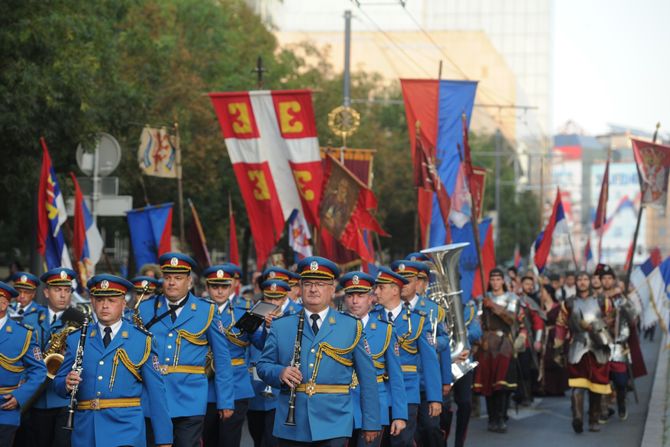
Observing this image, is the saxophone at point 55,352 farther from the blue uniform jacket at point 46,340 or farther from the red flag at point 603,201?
the red flag at point 603,201

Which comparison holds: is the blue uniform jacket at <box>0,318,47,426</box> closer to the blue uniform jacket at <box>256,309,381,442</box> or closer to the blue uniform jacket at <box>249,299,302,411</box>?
the blue uniform jacket at <box>256,309,381,442</box>

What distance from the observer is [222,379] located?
9.91 metres

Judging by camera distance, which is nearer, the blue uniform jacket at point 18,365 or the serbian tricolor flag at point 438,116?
the blue uniform jacket at point 18,365

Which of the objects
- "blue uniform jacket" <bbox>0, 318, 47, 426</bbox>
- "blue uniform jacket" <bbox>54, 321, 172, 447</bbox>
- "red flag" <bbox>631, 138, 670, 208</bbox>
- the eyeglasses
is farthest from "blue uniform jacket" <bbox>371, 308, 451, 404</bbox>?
"red flag" <bbox>631, 138, 670, 208</bbox>

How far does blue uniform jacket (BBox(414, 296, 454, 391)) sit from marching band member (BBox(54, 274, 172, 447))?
343 cm

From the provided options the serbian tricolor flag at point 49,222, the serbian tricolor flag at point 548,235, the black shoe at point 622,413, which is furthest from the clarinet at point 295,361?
the serbian tricolor flag at point 548,235

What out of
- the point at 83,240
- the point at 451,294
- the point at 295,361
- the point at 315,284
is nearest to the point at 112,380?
the point at 295,361

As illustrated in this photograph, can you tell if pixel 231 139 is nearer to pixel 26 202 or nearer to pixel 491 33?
pixel 26 202

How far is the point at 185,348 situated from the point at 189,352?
0.15ft

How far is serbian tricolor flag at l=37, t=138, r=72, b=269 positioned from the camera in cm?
1580

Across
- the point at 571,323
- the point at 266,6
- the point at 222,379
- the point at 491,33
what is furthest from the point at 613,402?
the point at 491,33

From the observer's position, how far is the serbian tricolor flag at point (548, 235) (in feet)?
73.1

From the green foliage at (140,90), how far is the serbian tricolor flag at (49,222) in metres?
1.25

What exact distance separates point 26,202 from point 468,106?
7199mm
